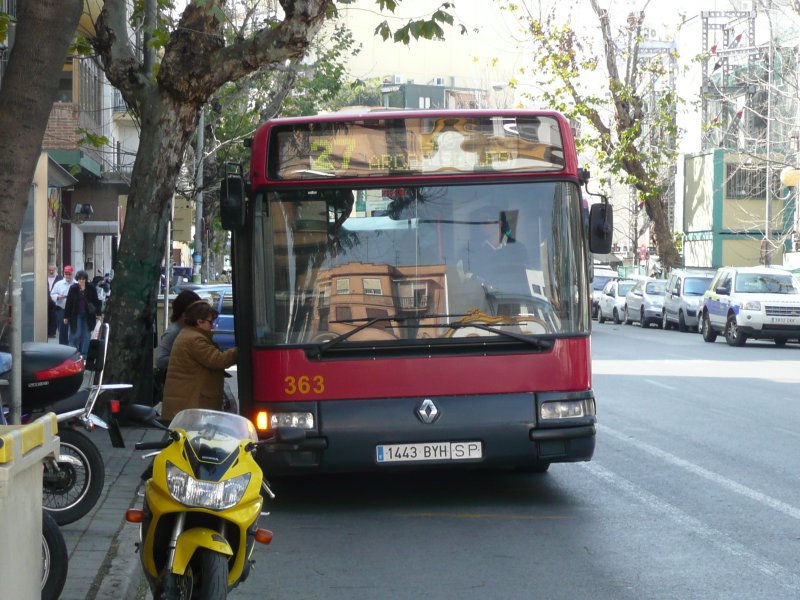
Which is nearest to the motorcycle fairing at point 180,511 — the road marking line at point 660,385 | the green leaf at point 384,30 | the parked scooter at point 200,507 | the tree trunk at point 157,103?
the parked scooter at point 200,507

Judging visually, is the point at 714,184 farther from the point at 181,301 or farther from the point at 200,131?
the point at 181,301

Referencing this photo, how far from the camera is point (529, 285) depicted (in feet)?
31.2

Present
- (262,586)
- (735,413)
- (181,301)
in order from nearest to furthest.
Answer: (262,586) < (181,301) < (735,413)

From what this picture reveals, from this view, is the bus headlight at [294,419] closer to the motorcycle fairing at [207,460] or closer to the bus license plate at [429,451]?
the bus license plate at [429,451]

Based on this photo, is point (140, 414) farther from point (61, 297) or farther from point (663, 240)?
point (663, 240)

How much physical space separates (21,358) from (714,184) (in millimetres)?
57660

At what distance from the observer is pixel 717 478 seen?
35.7 ft

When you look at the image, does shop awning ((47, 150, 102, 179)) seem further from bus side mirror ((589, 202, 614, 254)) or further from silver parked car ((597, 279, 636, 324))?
bus side mirror ((589, 202, 614, 254))

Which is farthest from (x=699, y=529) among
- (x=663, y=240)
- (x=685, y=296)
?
(x=663, y=240)

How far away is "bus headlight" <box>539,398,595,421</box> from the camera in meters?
9.41

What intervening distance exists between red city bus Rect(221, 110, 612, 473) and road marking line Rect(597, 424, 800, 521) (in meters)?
1.31

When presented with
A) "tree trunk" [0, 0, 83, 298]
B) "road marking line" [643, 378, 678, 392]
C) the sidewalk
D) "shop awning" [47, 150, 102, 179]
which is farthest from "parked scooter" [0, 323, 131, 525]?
"shop awning" [47, 150, 102, 179]

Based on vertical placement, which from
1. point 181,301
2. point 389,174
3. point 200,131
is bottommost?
point 181,301

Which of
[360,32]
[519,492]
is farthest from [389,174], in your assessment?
[360,32]
